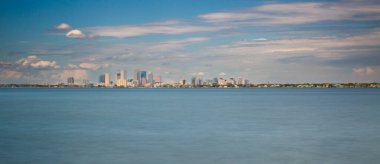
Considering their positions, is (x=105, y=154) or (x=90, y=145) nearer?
(x=105, y=154)

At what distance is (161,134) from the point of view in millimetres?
32500

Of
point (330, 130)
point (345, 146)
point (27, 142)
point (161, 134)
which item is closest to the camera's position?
point (345, 146)

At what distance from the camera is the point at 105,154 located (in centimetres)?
2356

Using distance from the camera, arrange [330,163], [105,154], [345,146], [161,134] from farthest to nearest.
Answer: [161,134], [345,146], [105,154], [330,163]

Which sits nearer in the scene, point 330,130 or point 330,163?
point 330,163

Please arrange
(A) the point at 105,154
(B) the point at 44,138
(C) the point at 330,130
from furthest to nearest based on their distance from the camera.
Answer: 1. (C) the point at 330,130
2. (B) the point at 44,138
3. (A) the point at 105,154

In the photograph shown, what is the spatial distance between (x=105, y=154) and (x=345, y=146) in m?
13.3

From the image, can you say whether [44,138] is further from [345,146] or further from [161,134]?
[345,146]

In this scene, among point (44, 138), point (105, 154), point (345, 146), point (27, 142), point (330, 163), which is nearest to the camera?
point (330, 163)

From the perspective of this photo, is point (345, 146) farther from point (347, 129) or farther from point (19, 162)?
point (19, 162)

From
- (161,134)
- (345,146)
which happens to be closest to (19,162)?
(161,134)

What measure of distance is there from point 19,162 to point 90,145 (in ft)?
17.9

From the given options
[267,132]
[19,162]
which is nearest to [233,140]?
[267,132]

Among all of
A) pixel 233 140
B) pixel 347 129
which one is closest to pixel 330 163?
pixel 233 140
